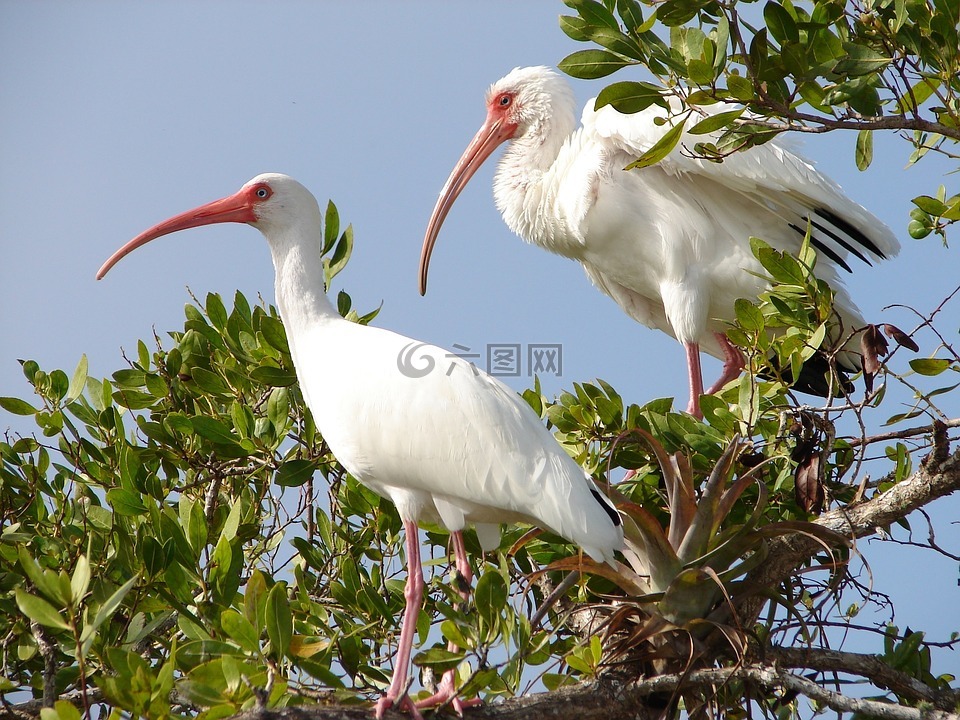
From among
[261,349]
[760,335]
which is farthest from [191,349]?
[760,335]

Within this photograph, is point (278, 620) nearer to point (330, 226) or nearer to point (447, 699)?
point (447, 699)

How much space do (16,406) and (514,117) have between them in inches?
139

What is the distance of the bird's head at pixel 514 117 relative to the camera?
6523mm

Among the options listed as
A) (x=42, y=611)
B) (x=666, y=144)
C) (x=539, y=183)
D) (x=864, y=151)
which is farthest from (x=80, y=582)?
(x=539, y=183)

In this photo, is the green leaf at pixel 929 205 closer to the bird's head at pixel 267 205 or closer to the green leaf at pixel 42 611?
the bird's head at pixel 267 205

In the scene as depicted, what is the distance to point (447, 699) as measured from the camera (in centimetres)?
341

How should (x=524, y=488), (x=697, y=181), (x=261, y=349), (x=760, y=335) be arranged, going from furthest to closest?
(x=697, y=181) < (x=261, y=349) < (x=760, y=335) < (x=524, y=488)

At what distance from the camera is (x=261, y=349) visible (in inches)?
179

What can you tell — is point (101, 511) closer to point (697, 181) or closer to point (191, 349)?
point (191, 349)

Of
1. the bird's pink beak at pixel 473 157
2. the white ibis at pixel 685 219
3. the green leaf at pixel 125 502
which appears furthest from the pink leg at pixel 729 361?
the green leaf at pixel 125 502

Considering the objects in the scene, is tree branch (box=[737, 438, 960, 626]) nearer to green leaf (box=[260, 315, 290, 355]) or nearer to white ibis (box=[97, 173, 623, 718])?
white ibis (box=[97, 173, 623, 718])

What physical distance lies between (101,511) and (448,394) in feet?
4.43

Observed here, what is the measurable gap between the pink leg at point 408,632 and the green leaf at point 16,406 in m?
1.63

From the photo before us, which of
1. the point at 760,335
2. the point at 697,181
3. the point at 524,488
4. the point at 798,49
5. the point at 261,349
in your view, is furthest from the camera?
the point at 697,181
